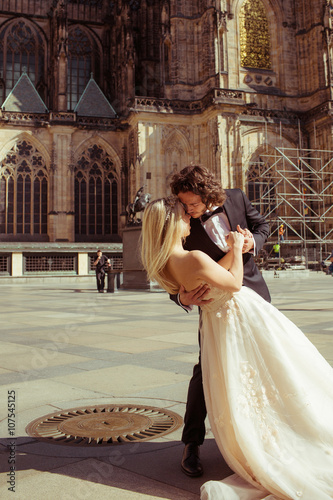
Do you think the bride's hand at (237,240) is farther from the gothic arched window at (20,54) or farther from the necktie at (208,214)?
the gothic arched window at (20,54)

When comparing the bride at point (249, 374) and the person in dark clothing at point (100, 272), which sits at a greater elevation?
the person in dark clothing at point (100, 272)

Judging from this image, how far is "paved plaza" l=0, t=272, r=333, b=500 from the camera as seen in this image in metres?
2.19

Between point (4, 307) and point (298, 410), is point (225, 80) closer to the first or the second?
point (4, 307)

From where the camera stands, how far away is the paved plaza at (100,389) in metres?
2.19

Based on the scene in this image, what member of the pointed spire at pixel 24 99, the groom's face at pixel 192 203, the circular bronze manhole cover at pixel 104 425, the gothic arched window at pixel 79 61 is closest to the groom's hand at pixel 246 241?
the groom's face at pixel 192 203

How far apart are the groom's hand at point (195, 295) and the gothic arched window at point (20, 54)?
3492 cm

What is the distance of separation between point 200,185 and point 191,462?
4.17ft

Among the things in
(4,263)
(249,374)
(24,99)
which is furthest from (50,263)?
(249,374)

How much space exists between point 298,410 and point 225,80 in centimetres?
2857

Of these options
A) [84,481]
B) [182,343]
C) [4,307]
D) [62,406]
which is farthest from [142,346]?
[4,307]

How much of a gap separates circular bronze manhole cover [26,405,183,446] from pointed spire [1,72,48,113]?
102ft

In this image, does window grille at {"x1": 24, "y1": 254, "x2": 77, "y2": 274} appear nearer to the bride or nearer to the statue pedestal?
the statue pedestal

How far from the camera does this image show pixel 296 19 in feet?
106

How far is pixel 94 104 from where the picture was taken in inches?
1326
